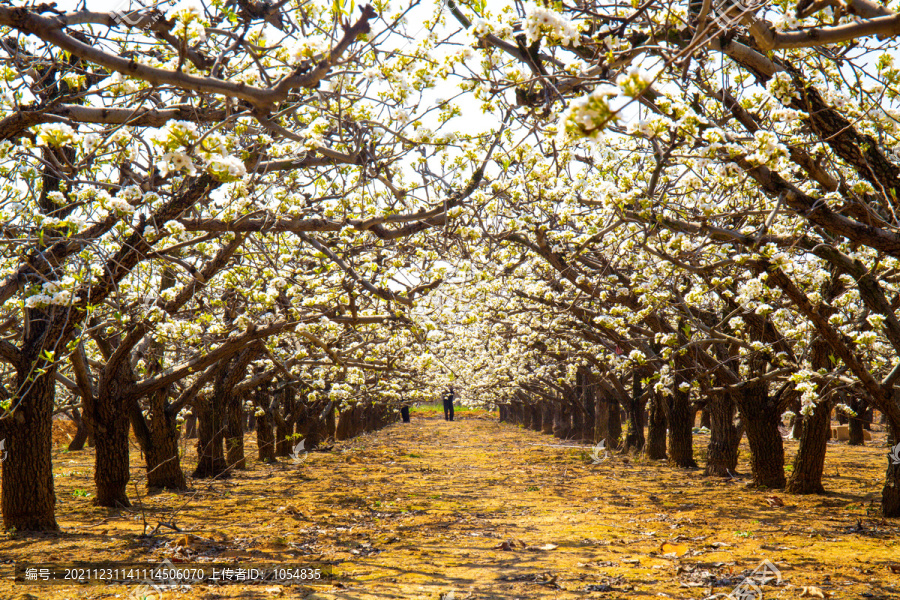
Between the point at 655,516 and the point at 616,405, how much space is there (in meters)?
A: 14.4

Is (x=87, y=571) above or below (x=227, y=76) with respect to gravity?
below

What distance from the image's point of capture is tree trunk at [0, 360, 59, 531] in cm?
834

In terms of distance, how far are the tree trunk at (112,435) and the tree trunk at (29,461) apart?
2146 mm

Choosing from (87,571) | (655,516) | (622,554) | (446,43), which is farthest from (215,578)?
(655,516)

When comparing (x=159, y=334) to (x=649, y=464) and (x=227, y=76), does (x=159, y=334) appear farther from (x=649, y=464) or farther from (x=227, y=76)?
(x=649, y=464)

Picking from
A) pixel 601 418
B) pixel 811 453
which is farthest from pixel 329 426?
pixel 811 453

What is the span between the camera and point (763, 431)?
1301 cm

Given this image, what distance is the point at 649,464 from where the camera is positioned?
19.6 metres

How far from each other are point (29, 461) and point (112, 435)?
255 cm

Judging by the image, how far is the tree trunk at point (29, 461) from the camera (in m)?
8.34

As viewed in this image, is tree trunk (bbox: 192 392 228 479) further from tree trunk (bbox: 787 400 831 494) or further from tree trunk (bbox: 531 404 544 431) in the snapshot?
tree trunk (bbox: 531 404 544 431)

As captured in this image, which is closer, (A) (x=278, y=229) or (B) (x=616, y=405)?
(A) (x=278, y=229)

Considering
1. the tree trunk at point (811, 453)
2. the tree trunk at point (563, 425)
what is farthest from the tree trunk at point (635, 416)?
the tree trunk at point (563, 425)

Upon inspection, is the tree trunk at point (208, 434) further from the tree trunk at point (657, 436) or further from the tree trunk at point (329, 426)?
the tree trunk at point (329, 426)
